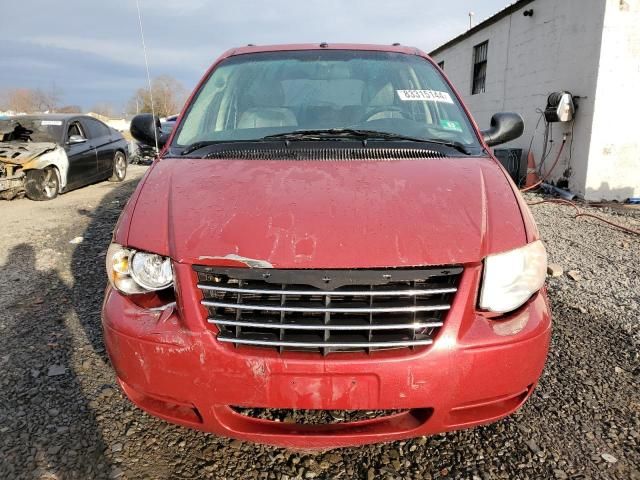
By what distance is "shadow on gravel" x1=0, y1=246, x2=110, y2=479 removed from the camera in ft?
6.29

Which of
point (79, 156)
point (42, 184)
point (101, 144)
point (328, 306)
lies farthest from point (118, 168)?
point (328, 306)

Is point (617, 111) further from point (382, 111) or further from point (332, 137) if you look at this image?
point (332, 137)

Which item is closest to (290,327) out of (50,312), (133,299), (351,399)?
(351,399)

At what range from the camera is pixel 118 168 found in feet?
36.4

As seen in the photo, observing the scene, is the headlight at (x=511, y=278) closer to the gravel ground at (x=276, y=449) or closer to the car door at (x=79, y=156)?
the gravel ground at (x=276, y=449)

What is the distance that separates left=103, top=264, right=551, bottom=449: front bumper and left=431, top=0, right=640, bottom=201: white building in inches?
293

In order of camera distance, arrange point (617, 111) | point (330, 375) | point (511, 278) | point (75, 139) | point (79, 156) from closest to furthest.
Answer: point (330, 375)
point (511, 278)
point (617, 111)
point (75, 139)
point (79, 156)

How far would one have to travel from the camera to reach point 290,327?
1.55 meters

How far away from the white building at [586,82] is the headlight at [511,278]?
7.20 meters

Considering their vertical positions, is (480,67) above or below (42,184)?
above

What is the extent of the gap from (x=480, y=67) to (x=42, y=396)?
1296cm

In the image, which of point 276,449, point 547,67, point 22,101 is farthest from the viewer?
point 22,101

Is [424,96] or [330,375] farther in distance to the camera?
[424,96]

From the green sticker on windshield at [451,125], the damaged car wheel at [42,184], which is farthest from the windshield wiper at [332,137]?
the damaged car wheel at [42,184]
